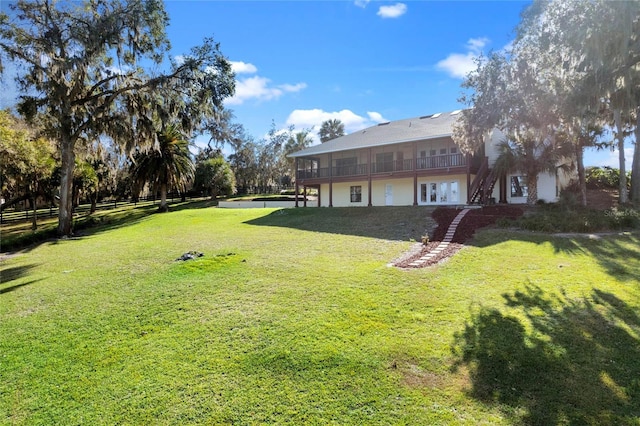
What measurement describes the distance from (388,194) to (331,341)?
71.0ft

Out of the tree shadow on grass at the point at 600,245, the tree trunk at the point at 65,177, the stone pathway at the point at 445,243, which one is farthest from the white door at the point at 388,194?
the tree trunk at the point at 65,177

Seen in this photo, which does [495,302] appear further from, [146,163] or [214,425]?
[146,163]

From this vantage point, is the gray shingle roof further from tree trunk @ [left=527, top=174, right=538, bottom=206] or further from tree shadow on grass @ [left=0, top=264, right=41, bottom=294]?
tree shadow on grass @ [left=0, top=264, right=41, bottom=294]

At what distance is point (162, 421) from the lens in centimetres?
418

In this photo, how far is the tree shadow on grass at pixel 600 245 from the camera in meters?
8.44

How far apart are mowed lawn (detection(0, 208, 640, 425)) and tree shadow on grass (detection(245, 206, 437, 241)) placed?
444 cm

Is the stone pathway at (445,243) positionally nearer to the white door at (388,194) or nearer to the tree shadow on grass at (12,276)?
the white door at (388,194)

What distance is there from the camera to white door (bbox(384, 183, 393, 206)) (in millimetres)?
26328

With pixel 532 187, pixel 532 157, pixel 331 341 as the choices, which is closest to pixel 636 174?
pixel 532 187

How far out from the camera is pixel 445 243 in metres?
12.5

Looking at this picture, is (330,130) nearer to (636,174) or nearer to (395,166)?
(395,166)

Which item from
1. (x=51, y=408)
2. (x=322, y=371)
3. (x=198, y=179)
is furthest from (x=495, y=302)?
(x=198, y=179)

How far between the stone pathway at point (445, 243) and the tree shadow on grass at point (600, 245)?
0.88 metres

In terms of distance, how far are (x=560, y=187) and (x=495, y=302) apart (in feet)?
67.3
